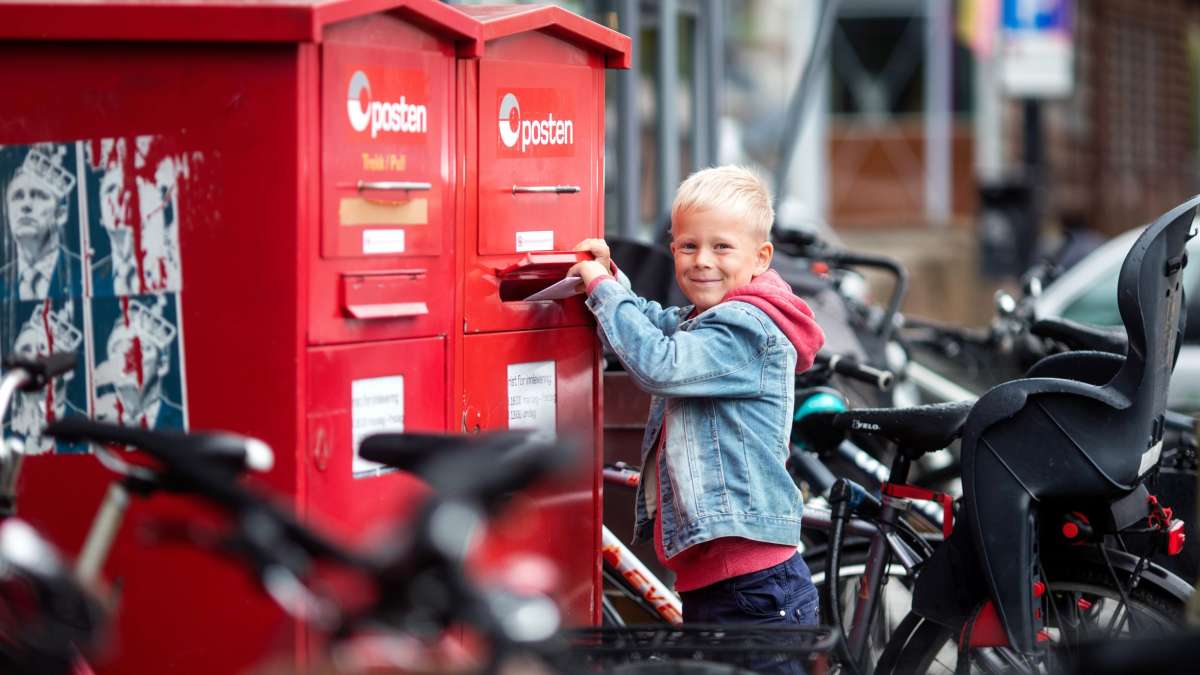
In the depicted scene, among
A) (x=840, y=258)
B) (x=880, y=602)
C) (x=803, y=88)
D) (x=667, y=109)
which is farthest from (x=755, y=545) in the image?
(x=667, y=109)

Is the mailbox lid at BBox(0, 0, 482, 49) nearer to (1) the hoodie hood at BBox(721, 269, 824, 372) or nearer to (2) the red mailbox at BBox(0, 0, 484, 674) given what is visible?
(2) the red mailbox at BBox(0, 0, 484, 674)

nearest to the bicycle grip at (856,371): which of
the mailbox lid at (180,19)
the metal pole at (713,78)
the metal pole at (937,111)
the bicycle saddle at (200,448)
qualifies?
the mailbox lid at (180,19)

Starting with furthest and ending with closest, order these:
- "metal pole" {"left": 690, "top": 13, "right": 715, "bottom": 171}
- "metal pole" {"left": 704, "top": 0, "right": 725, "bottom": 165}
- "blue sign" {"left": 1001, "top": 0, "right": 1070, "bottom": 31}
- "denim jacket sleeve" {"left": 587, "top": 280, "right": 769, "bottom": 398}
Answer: "blue sign" {"left": 1001, "top": 0, "right": 1070, "bottom": 31} → "metal pole" {"left": 704, "top": 0, "right": 725, "bottom": 165} → "metal pole" {"left": 690, "top": 13, "right": 715, "bottom": 171} → "denim jacket sleeve" {"left": 587, "top": 280, "right": 769, "bottom": 398}

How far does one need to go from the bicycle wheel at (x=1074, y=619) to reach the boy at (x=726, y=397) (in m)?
0.43

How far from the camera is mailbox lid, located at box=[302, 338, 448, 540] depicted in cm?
319

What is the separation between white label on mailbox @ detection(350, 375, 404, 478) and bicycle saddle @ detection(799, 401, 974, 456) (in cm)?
124

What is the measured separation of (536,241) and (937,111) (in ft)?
64.2

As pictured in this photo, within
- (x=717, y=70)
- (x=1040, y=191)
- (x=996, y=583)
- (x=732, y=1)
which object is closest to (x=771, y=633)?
(x=996, y=583)

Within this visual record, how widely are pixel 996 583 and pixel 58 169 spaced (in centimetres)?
211

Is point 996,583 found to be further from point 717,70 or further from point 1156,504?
point 717,70

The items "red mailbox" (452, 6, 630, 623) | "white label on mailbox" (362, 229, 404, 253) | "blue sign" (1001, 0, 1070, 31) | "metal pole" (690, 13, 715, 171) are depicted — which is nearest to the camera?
"white label on mailbox" (362, 229, 404, 253)

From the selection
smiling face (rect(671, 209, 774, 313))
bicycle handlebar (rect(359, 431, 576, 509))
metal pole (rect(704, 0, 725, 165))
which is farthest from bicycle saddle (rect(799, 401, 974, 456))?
metal pole (rect(704, 0, 725, 165))

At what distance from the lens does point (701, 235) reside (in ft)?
11.8

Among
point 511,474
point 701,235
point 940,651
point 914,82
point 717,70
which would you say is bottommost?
point 940,651
